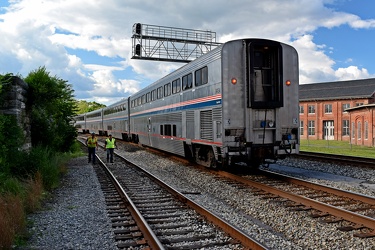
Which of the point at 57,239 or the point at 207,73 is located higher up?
the point at 207,73

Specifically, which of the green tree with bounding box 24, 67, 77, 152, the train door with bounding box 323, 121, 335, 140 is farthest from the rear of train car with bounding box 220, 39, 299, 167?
the train door with bounding box 323, 121, 335, 140

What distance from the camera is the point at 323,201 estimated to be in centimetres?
822

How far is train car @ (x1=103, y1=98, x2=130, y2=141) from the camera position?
30294mm

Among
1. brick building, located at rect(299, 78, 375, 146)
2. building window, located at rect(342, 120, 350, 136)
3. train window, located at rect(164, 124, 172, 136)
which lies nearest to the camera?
train window, located at rect(164, 124, 172, 136)

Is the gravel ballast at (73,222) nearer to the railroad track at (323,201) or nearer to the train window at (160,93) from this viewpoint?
the railroad track at (323,201)

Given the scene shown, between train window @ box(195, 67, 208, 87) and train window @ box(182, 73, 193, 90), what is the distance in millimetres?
569

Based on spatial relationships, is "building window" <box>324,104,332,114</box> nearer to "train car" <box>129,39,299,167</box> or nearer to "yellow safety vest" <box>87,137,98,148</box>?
"yellow safety vest" <box>87,137,98,148</box>

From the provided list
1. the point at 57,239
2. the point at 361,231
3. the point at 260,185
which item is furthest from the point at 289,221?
the point at 57,239

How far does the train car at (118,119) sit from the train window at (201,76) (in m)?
17.2

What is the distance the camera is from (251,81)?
35.6 feet

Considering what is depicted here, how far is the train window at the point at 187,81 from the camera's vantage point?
1361 cm

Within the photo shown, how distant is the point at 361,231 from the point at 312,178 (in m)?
5.57

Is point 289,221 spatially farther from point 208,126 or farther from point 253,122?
point 208,126

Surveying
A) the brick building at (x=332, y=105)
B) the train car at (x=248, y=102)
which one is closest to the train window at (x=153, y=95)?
the train car at (x=248, y=102)
